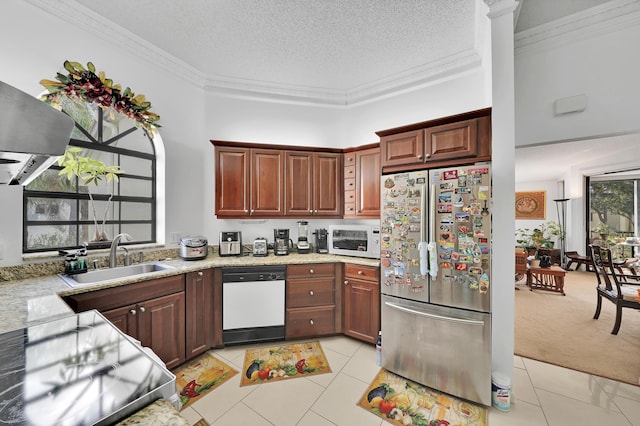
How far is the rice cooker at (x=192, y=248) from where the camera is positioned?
8.43ft

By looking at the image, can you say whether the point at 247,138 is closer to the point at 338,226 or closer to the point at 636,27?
the point at 338,226

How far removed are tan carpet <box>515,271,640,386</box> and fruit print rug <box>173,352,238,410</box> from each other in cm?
285

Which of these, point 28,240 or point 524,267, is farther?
point 524,267

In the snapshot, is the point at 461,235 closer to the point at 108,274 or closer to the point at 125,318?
the point at 125,318

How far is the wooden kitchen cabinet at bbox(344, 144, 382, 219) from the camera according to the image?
9.28ft

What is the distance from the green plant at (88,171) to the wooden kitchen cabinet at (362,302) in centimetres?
235

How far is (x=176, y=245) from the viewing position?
279cm

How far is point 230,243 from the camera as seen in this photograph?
2.88m

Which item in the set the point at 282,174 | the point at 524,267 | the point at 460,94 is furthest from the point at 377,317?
the point at 524,267

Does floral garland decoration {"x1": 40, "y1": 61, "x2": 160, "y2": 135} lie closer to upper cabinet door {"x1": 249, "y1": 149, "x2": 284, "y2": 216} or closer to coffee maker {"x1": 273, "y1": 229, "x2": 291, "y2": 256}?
upper cabinet door {"x1": 249, "y1": 149, "x2": 284, "y2": 216}

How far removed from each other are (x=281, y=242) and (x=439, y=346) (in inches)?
73.8

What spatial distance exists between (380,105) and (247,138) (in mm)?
1794

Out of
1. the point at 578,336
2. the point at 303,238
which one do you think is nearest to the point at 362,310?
the point at 303,238

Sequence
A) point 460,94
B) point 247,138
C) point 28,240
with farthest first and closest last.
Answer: point 247,138
point 460,94
point 28,240
